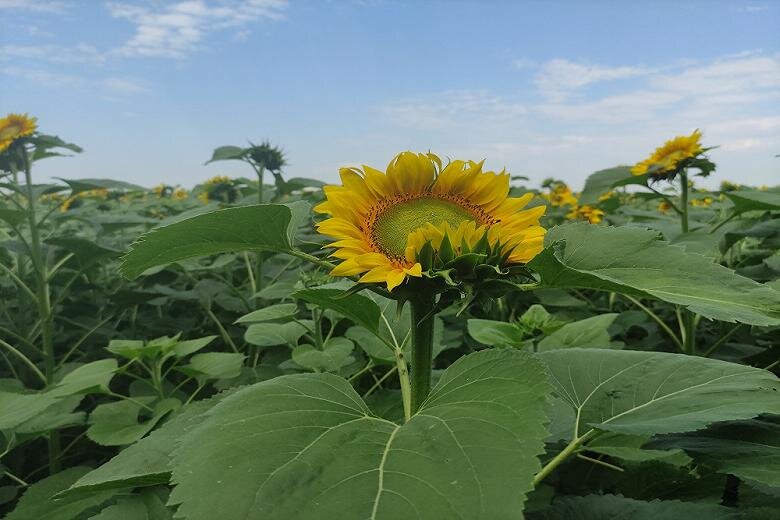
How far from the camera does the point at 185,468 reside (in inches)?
23.5

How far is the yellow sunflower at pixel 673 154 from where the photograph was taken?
2.30m

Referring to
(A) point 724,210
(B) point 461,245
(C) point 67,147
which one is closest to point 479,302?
(B) point 461,245

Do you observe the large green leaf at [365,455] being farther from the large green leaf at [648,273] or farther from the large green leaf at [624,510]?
the large green leaf at [624,510]

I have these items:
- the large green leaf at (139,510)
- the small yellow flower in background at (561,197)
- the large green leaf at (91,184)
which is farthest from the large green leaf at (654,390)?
the small yellow flower in background at (561,197)

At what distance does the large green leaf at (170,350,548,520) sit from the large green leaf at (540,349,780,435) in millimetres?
166

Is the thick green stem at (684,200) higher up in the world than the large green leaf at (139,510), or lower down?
higher up

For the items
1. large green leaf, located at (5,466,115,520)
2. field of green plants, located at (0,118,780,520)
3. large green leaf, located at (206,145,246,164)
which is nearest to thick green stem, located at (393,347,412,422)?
field of green plants, located at (0,118,780,520)

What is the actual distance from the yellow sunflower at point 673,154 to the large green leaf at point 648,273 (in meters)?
1.69

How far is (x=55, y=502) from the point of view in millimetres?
1188

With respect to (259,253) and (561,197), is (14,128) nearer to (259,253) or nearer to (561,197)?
(259,253)

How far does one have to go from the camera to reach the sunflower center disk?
0.81 meters

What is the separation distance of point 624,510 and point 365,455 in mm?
400

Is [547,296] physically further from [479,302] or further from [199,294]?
[479,302]

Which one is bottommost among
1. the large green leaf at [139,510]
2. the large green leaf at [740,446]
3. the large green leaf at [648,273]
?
the large green leaf at [139,510]
